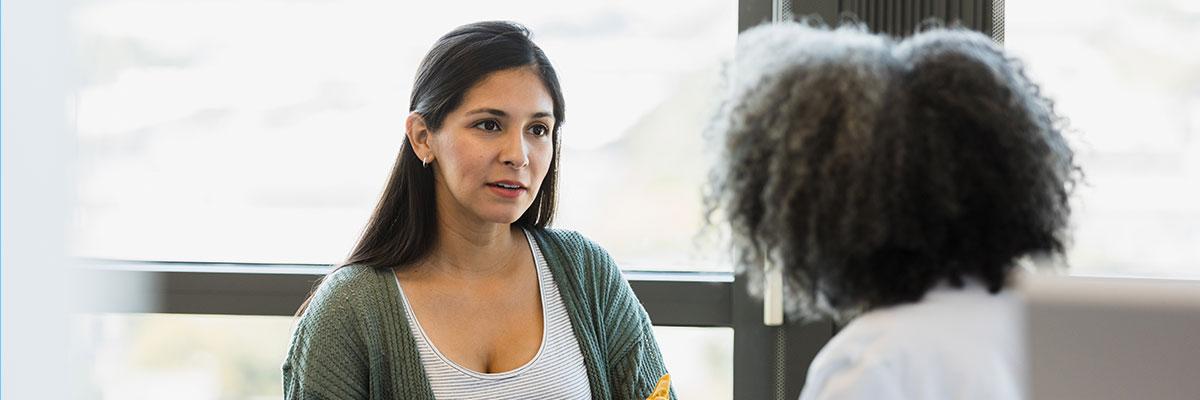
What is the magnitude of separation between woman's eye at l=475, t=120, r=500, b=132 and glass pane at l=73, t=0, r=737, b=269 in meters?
0.52

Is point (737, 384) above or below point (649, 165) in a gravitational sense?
below

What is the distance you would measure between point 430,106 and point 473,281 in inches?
11.3

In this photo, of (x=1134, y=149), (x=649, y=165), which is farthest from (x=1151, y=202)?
(x=649, y=165)

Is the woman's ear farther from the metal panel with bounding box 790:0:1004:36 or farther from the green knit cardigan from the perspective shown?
the metal panel with bounding box 790:0:1004:36

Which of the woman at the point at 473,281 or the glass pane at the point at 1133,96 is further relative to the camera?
the glass pane at the point at 1133,96

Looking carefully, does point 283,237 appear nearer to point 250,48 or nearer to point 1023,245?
point 250,48

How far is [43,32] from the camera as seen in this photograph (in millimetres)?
2285

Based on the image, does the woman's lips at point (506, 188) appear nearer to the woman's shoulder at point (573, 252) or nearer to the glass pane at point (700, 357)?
the woman's shoulder at point (573, 252)

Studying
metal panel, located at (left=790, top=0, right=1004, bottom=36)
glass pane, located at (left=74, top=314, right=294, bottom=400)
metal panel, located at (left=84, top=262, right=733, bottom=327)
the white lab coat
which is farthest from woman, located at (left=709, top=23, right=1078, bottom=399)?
glass pane, located at (left=74, top=314, right=294, bottom=400)

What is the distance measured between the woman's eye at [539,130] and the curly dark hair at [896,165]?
2.52 ft

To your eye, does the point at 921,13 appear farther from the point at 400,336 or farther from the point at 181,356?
the point at 181,356

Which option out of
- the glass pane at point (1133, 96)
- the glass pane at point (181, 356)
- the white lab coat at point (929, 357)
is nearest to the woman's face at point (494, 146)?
the glass pane at point (181, 356)

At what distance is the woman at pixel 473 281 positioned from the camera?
1.69m

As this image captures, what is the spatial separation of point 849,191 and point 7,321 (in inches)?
77.0
